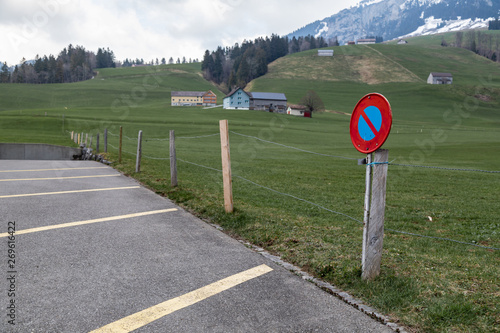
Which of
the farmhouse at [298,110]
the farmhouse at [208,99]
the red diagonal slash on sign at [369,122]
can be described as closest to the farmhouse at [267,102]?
the farmhouse at [298,110]

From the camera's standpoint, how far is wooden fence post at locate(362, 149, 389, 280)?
5125 mm

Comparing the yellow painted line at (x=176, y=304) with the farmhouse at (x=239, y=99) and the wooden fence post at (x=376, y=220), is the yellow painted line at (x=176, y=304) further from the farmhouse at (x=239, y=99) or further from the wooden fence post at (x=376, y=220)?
the farmhouse at (x=239, y=99)

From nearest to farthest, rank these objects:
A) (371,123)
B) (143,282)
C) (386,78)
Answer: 1. (143,282)
2. (371,123)
3. (386,78)

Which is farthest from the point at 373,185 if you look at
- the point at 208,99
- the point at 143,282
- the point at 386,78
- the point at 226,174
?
the point at 386,78

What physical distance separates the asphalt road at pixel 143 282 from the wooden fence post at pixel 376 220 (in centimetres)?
87

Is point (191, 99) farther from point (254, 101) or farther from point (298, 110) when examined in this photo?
point (298, 110)

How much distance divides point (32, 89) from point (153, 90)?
4789 centimetres

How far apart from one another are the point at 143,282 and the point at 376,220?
11.2 ft

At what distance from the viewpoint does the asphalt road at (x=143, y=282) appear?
396cm

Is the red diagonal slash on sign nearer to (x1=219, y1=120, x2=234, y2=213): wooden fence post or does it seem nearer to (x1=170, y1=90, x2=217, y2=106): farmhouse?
(x1=219, y1=120, x2=234, y2=213): wooden fence post

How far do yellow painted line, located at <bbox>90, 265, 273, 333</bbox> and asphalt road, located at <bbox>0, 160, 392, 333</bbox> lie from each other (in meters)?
0.01

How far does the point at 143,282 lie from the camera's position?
4914 mm

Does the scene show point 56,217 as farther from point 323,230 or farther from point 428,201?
point 428,201

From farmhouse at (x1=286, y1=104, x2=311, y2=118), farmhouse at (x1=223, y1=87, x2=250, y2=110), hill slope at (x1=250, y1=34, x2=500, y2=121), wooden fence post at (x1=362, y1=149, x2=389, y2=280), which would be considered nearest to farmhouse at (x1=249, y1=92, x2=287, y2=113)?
farmhouse at (x1=223, y1=87, x2=250, y2=110)
